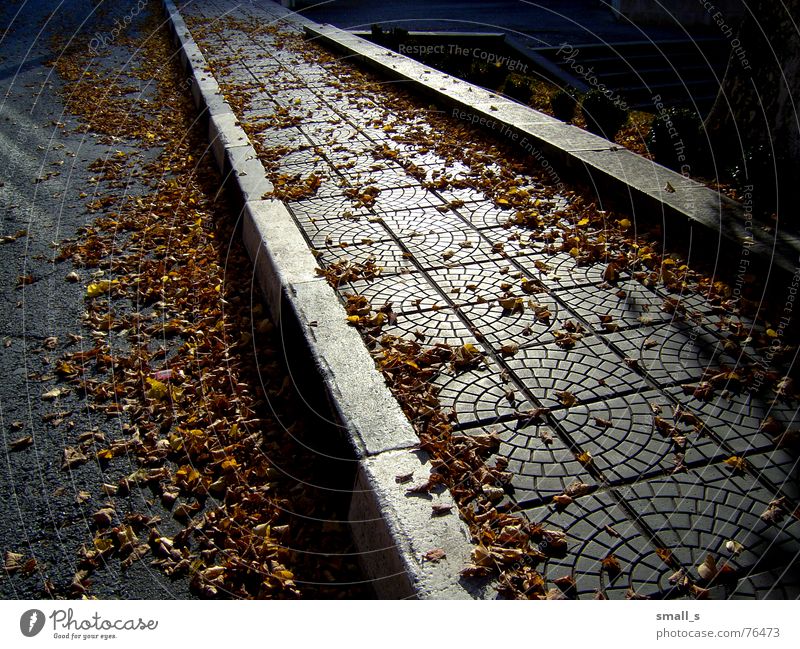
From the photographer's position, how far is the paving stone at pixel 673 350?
376 cm

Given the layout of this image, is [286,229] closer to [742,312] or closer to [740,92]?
[742,312]

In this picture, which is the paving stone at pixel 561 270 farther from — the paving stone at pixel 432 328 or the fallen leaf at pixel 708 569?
the fallen leaf at pixel 708 569

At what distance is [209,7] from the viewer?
2122 centimetres

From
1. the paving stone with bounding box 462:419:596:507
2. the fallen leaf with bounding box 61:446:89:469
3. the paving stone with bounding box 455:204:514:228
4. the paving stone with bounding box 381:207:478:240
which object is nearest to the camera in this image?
the paving stone with bounding box 462:419:596:507

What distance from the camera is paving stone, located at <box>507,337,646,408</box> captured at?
363 cm

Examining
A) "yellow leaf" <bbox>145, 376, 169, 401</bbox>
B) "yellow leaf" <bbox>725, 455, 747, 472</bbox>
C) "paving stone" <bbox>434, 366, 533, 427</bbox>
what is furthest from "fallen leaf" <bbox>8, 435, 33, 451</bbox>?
"yellow leaf" <bbox>725, 455, 747, 472</bbox>

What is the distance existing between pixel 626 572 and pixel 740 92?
5887 millimetres

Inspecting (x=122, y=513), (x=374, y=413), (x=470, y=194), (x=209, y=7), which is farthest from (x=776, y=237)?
(x=209, y=7)

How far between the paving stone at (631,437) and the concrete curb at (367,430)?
0.83 m

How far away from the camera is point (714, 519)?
2830 mm

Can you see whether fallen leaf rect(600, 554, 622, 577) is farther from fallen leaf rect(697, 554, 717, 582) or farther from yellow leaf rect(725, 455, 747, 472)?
yellow leaf rect(725, 455, 747, 472)

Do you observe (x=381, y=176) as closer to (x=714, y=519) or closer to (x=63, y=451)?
(x=63, y=451)

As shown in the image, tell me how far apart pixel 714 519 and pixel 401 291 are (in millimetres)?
2486

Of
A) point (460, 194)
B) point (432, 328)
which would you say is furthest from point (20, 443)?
point (460, 194)
